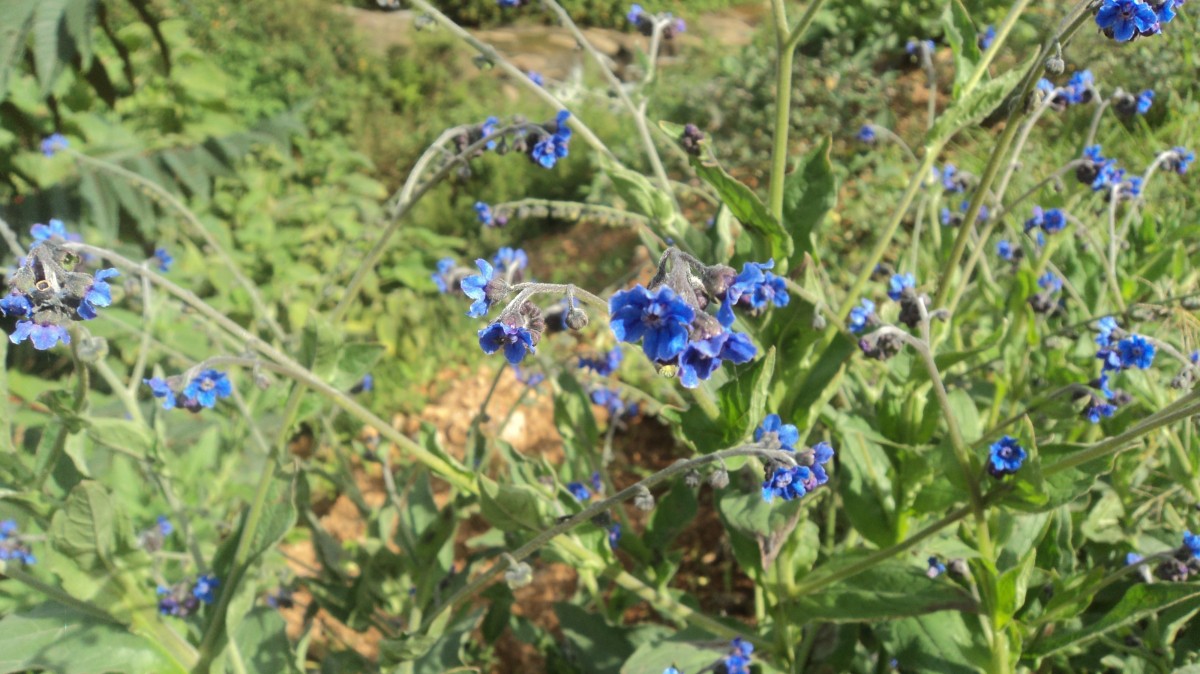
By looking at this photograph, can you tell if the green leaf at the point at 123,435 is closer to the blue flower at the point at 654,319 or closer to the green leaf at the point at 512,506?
the green leaf at the point at 512,506

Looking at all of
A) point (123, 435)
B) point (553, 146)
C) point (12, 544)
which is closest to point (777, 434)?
point (553, 146)

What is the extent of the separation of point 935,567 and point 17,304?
190 centimetres

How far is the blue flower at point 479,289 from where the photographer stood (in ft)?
4.35

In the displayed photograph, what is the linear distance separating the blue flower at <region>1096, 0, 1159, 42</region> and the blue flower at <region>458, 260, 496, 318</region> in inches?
45.1

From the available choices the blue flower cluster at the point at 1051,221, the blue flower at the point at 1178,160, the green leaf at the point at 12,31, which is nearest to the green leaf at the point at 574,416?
the blue flower cluster at the point at 1051,221

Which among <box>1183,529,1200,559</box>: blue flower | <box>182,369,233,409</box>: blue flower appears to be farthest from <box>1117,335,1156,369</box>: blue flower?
<box>182,369,233,409</box>: blue flower

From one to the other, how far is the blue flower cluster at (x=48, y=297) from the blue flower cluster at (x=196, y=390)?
0.33 metres

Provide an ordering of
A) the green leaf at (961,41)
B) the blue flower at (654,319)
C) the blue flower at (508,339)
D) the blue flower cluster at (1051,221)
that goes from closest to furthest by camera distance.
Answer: the blue flower at (654,319) < the blue flower at (508,339) < the green leaf at (961,41) < the blue flower cluster at (1051,221)

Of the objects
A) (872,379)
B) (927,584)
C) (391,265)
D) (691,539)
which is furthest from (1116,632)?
(391,265)

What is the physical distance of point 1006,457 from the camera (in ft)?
5.91

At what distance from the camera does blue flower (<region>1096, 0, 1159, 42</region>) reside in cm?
152

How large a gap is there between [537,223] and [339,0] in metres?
5.94

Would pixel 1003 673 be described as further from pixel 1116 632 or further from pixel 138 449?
pixel 138 449

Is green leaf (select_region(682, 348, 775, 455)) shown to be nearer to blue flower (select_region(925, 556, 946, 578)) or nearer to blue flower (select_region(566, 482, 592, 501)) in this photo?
blue flower (select_region(925, 556, 946, 578))
